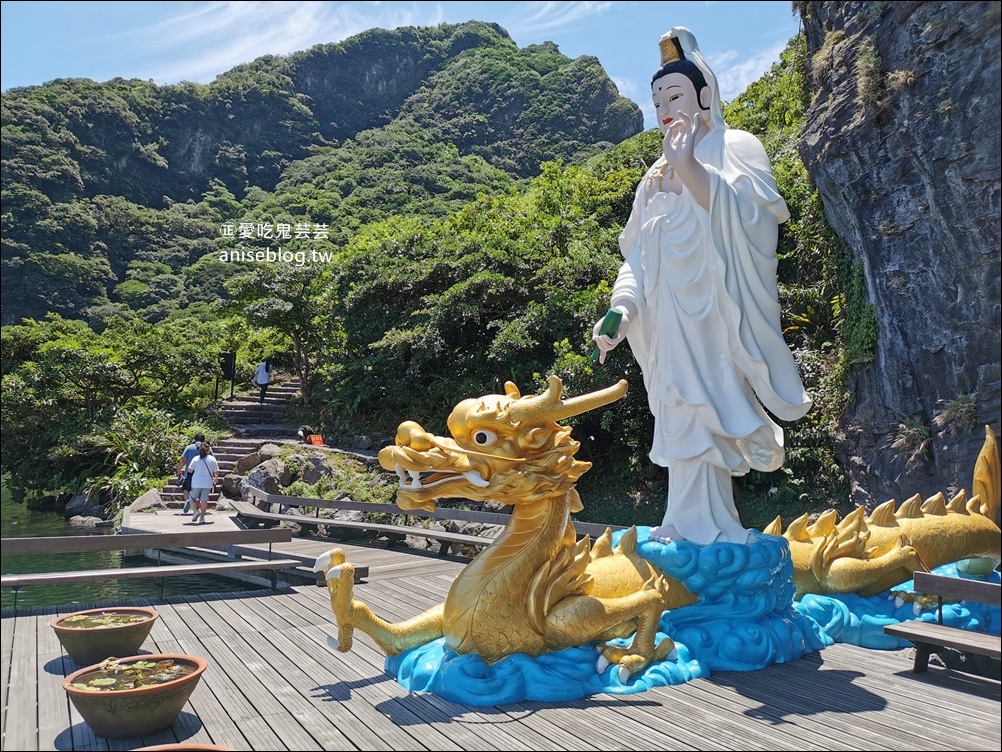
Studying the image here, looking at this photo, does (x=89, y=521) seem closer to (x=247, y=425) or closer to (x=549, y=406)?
(x=247, y=425)

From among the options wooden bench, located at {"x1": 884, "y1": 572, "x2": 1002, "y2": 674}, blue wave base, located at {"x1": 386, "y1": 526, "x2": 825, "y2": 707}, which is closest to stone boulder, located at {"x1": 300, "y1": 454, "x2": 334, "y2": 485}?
blue wave base, located at {"x1": 386, "y1": 526, "x2": 825, "y2": 707}

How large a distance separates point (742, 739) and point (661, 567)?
115 cm

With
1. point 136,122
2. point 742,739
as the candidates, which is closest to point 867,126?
point 742,739

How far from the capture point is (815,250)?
11656 millimetres

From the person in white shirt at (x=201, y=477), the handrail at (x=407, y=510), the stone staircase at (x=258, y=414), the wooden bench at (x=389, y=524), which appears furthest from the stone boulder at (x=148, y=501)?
the stone staircase at (x=258, y=414)

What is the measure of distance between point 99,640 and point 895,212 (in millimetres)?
9226

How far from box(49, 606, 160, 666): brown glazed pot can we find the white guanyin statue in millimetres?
2881

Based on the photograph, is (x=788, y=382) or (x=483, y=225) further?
(x=483, y=225)

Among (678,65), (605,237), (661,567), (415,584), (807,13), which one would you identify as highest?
(807,13)

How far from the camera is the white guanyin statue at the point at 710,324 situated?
173 inches

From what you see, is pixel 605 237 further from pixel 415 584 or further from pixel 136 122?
pixel 136 122

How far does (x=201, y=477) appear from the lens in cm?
1123

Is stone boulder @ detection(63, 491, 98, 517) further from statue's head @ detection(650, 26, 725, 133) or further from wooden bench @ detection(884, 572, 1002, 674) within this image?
wooden bench @ detection(884, 572, 1002, 674)

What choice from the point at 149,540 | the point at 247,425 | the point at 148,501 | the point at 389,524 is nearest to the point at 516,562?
the point at 149,540
